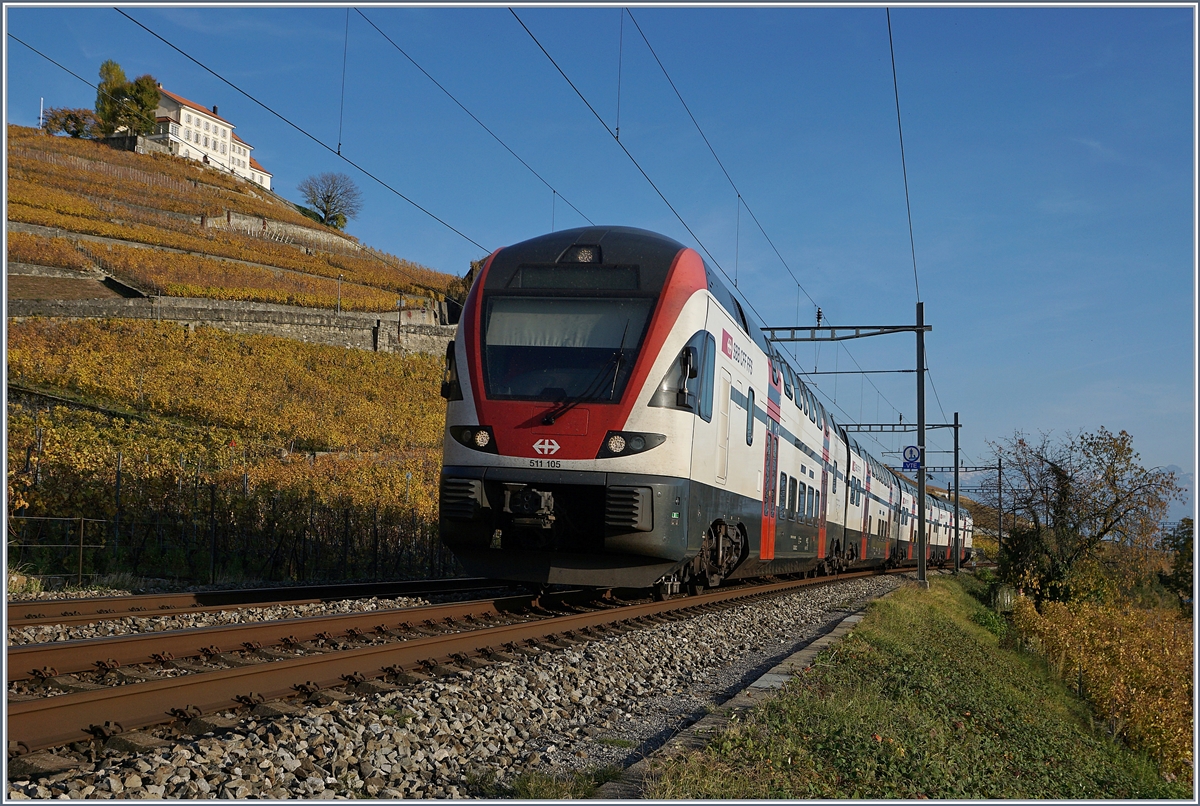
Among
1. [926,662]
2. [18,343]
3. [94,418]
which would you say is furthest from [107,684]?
[18,343]

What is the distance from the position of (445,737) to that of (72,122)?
4850 inches

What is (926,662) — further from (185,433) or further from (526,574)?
(185,433)

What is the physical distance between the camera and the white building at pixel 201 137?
371ft

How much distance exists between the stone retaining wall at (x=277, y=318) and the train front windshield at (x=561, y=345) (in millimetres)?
35806

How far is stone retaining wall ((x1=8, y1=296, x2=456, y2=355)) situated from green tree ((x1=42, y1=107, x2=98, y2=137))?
7286 centimetres

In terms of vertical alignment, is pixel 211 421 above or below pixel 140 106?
below

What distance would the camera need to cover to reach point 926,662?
35.3ft

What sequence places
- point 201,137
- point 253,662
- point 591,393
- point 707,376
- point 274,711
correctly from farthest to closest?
1. point 201,137
2. point 707,376
3. point 591,393
4. point 253,662
5. point 274,711

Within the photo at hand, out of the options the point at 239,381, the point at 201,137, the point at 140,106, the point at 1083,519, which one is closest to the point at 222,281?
the point at 239,381

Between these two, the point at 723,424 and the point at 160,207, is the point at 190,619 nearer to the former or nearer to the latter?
the point at 723,424

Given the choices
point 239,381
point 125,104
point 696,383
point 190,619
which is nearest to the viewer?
point 190,619

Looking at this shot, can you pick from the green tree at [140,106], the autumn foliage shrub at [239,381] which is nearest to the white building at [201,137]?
the green tree at [140,106]

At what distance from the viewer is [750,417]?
13.9 metres

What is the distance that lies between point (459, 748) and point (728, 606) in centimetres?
959
